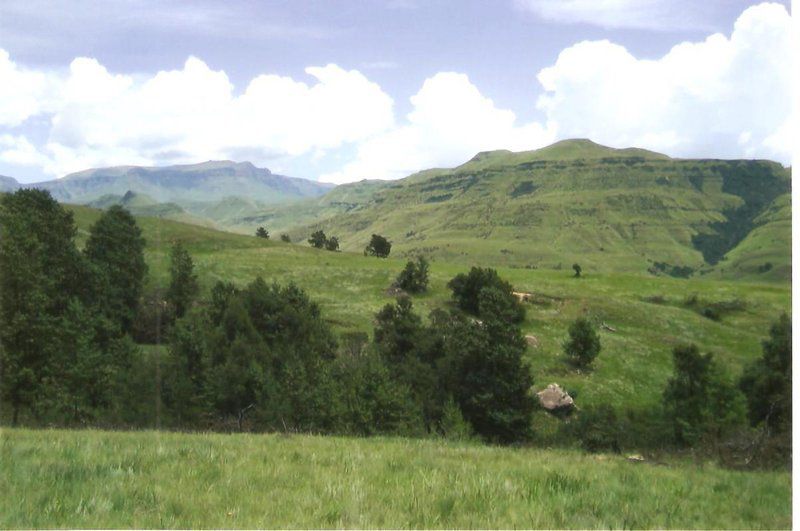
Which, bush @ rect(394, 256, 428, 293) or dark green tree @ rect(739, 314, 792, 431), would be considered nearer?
dark green tree @ rect(739, 314, 792, 431)

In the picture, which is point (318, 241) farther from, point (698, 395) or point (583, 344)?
point (698, 395)

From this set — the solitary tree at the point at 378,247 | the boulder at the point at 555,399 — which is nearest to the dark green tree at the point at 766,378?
the boulder at the point at 555,399

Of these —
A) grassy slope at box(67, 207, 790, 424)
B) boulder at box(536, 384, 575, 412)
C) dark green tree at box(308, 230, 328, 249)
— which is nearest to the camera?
boulder at box(536, 384, 575, 412)

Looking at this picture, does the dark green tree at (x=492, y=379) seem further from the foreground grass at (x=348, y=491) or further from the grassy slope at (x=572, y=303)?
the foreground grass at (x=348, y=491)

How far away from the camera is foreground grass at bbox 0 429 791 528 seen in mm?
6324

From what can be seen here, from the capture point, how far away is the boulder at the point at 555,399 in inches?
1994

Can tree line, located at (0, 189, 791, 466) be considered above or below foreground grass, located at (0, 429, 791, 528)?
below

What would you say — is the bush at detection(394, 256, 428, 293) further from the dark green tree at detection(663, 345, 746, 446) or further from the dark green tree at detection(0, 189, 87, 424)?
the dark green tree at detection(0, 189, 87, 424)

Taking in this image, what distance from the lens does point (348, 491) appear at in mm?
7020

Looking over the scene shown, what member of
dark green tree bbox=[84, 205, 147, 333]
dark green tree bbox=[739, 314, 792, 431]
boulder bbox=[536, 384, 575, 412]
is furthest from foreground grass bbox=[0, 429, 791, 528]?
dark green tree bbox=[84, 205, 147, 333]

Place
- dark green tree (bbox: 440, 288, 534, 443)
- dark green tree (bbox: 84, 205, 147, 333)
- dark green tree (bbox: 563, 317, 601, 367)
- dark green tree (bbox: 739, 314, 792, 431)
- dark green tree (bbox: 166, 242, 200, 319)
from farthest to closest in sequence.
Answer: dark green tree (bbox: 166, 242, 200, 319)
dark green tree (bbox: 563, 317, 601, 367)
dark green tree (bbox: 84, 205, 147, 333)
dark green tree (bbox: 739, 314, 792, 431)
dark green tree (bbox: 440, 288, 534, 443)

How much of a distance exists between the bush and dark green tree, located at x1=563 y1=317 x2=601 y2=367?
27447 millimetres

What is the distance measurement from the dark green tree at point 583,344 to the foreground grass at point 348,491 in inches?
1995

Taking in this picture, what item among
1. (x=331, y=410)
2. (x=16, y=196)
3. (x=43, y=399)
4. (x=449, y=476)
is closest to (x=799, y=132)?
(x=449, y=476)
